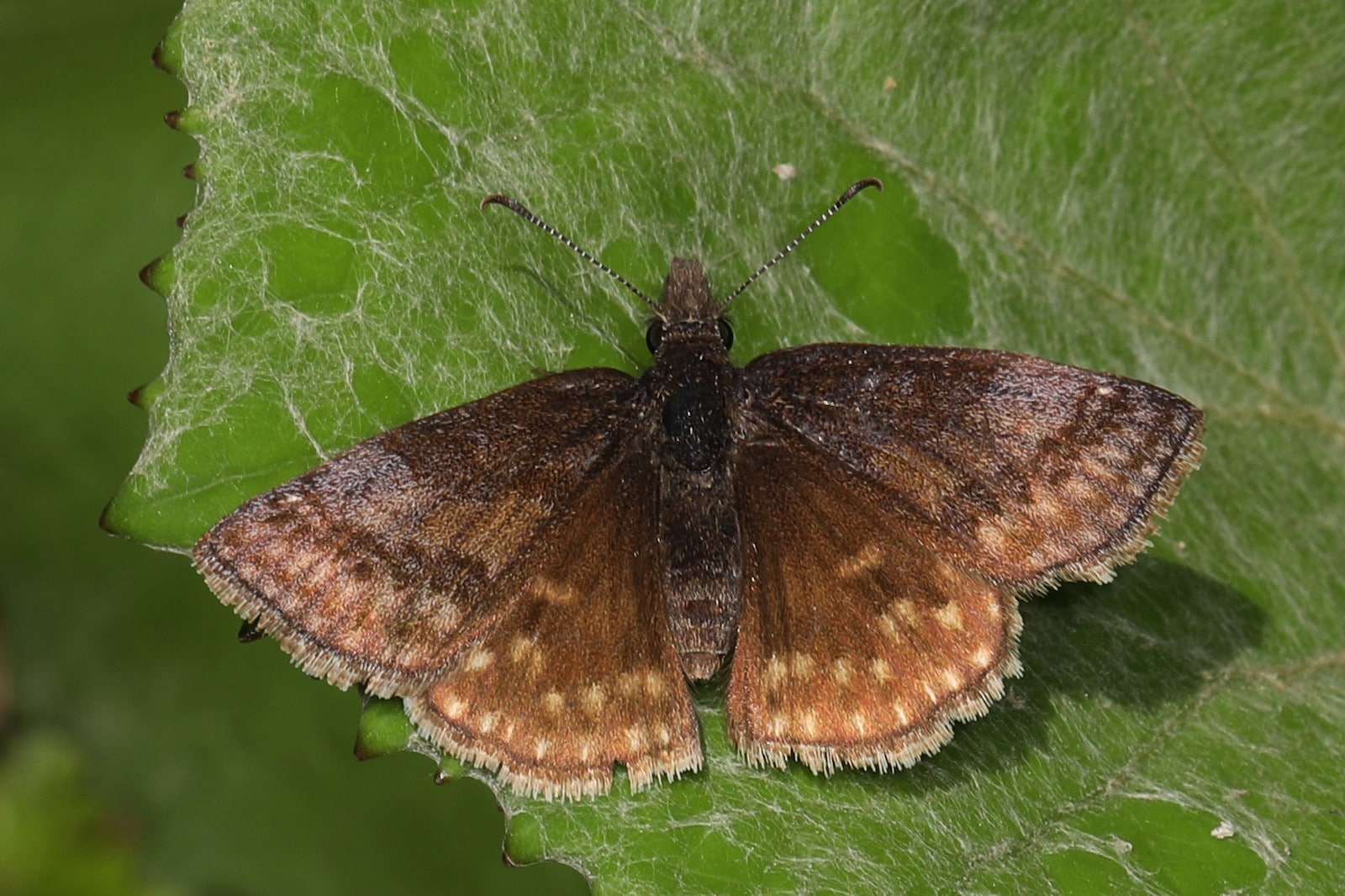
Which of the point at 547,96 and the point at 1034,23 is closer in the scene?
the point at 547,96

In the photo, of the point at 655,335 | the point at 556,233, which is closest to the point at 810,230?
the point at 655,335

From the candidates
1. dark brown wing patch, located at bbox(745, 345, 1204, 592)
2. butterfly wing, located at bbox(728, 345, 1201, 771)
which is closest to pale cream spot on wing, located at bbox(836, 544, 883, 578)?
butterfly wing, located at bbox(728, 345, 1201, 771)

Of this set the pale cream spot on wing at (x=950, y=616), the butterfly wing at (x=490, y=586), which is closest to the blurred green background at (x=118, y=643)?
the butterfly wing at (x=490, y=586)

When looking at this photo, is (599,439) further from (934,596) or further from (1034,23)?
(1034,23)

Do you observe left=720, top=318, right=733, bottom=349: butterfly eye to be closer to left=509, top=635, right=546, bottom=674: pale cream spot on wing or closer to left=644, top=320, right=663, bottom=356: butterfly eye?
left=644, top=320, right=663, bottom=356: butterfly eye

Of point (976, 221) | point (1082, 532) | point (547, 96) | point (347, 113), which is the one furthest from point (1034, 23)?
point (347, 113)
